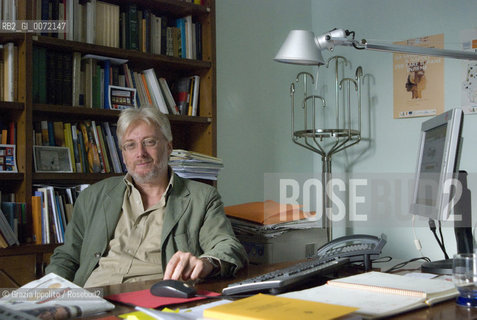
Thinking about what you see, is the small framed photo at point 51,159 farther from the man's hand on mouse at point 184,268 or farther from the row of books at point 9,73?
the man's hand on mouse at point 184,268

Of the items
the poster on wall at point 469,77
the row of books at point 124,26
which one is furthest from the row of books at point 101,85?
the poster on wall at point 469,77

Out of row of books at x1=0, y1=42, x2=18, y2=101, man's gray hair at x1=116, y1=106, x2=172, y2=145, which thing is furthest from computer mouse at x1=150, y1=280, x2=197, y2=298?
row of books at x1=0, y1=42, x2=18, y2=101

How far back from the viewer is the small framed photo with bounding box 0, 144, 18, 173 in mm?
2232

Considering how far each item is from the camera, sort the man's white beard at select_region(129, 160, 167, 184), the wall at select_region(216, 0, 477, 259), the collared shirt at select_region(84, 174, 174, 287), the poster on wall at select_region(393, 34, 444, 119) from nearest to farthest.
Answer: the collared shirt at select_region(84, 174, 174, 287), the man's white beard at select_region(129, 160, 167, 184), the poster on wall at select_region(393, 34, 444, 119), the wall at select_region(216, 0, 477, 259)

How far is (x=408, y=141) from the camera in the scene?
3.29m

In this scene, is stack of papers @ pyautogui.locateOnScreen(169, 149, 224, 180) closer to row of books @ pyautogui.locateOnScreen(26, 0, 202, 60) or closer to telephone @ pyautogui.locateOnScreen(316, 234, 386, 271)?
row of books @ pyautogui.locateOnScreen(26, 0, 202, 60)

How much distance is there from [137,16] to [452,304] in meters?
2.15

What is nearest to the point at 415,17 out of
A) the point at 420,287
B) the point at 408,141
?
the point at 408,141

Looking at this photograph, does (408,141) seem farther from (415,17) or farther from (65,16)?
(65,16)

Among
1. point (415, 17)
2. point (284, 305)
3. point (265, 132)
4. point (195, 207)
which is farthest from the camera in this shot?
point (265, 132)

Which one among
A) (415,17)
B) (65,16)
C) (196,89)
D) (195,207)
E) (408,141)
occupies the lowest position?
(195,207)

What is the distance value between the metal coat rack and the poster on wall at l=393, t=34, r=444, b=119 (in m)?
0.25

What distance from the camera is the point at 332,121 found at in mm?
3723

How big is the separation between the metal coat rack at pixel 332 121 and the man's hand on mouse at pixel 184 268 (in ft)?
6.20
